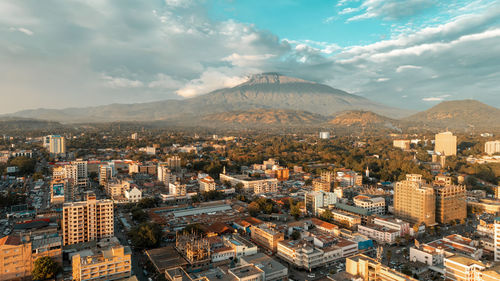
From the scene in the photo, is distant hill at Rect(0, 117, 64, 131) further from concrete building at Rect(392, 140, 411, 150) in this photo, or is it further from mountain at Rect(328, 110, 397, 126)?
mountain at Rect(328, 110, 397, 126)

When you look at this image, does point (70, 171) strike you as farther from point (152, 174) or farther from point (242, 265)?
point (242, 265)

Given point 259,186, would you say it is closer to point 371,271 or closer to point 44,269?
point 371,271

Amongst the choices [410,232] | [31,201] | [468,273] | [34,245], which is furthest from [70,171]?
[468,273]

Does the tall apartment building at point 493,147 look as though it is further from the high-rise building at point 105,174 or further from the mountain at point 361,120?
the mountain at point 361,120

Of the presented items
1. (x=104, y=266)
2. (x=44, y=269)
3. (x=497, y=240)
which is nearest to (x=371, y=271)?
(x=497, y=240)

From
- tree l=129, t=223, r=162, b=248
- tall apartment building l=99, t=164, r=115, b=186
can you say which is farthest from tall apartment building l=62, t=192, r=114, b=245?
tall apartment building l=99, t=164, r=115, b=186

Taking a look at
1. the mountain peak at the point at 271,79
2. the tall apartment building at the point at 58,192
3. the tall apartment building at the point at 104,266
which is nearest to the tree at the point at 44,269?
the tall apartment building at the point at 104,266
